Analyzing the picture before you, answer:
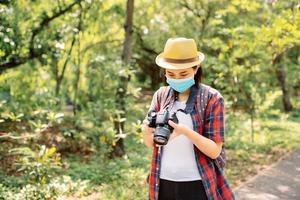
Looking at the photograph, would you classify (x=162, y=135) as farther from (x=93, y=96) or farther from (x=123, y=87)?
(x=93, y=96)

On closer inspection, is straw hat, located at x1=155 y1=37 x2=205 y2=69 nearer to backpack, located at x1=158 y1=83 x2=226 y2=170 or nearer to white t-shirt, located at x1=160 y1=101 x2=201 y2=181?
backpack, located at x1=158 y1=83 x2=226 y2=170

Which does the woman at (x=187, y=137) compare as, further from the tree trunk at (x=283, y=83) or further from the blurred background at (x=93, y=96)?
the tree trunk at (x=283, y=83)

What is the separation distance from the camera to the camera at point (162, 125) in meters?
Result: 2.18

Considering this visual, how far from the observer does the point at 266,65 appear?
10.2 meters

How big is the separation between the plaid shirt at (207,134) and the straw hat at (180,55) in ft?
0.53

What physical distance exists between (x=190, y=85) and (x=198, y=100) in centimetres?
10

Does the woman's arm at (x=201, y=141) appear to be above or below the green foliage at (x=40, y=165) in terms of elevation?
above

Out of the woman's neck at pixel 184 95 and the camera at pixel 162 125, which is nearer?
the camera at pixel 162 125

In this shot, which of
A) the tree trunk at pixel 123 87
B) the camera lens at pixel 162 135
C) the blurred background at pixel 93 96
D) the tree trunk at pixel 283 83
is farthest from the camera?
the tree trunk at pixel 283 83

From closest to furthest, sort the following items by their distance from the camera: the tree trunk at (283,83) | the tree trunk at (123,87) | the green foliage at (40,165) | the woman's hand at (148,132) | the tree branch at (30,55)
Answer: the woman's hand at (148,132)
the green foliage at (40,165)
the tree trunk at (123,87)
the tree branch at (30,55)
the tree trunk at (283,83)

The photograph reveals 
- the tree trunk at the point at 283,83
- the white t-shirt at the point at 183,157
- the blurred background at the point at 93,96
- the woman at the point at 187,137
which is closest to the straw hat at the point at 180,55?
the woman at the point at 187,137

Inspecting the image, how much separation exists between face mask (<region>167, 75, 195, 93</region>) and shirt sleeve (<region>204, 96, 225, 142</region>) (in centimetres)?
16

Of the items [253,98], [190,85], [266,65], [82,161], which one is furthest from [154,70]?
[190,85]

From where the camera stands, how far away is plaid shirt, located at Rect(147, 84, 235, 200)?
7.65 ft
